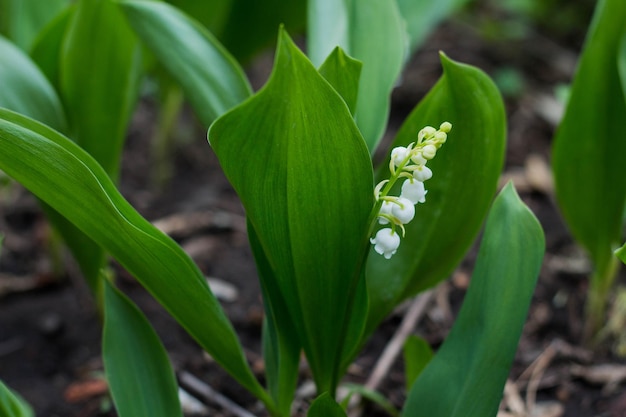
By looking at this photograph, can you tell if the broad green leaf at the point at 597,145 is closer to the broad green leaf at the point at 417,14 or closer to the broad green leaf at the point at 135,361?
the broad green leaf at the point at 417,14

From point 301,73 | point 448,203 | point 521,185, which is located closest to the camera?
point 301,73

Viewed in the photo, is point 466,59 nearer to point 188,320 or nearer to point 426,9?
point 426,9

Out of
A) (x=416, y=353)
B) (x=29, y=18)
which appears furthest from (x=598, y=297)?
(x=29, y=18)

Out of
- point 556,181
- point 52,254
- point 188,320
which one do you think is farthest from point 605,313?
point 52,254

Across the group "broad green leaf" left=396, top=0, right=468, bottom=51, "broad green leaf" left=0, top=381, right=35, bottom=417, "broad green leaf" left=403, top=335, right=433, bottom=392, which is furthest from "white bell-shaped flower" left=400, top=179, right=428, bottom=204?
"broad green leaf" left=396, top=0, right=468, bottom=51

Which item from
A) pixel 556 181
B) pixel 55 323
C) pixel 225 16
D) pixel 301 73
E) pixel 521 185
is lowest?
pixel 521 185

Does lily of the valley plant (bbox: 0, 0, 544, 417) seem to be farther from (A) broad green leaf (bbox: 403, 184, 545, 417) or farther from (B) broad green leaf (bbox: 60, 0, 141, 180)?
(B) broad green leaf (bbox: 60, 0, 141, 180)

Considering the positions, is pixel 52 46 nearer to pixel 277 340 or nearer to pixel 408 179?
pixel 277 340
